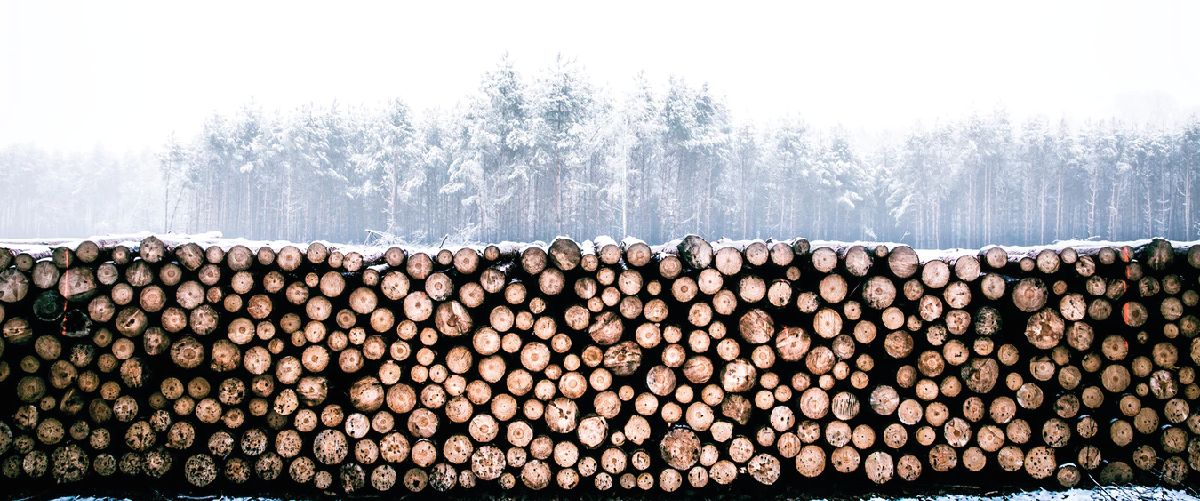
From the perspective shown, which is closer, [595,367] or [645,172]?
[595,367]

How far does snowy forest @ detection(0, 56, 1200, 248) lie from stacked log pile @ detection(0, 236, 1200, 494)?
24.1m

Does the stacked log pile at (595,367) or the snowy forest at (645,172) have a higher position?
the snowy forest at (645,172)

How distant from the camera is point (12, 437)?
357 centimetres

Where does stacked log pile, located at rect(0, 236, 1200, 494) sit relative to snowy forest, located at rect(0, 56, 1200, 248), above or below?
below

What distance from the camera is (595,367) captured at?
11.6 ft

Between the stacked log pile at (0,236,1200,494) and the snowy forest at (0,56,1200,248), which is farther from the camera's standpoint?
the snowy forest at (0,56,1200,248)

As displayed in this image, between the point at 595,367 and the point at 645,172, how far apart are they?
1197 inches

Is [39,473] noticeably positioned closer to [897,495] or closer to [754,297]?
[754,297]

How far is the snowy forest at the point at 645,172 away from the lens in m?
28.5

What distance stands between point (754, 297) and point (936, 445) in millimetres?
1597

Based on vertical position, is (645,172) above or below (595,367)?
above

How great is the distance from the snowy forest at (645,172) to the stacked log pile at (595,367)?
2411cm

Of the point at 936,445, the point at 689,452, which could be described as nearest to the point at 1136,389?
the point at 936,445

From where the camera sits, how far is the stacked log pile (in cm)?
344
